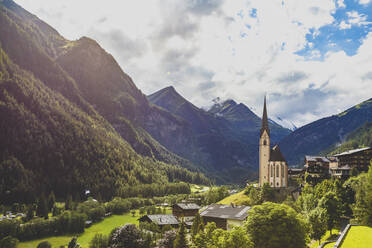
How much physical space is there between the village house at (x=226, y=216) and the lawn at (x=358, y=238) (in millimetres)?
33401

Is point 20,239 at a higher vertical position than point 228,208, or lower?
lower

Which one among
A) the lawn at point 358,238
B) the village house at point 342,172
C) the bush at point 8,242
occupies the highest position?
the village house at point 342,172

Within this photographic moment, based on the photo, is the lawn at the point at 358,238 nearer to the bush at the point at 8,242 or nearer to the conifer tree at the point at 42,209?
the bush at the point at 8,242

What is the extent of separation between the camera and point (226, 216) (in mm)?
91250

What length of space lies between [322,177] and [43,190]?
158 meters

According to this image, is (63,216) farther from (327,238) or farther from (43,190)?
(327,238)

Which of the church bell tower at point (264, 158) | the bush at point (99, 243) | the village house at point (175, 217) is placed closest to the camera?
the bush at point (99, 243)

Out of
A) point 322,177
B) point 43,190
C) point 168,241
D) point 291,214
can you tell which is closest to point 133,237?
point 168,241

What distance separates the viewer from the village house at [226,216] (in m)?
87.3

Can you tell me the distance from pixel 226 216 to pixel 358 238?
45.4 metres

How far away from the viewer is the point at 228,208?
3875 inches

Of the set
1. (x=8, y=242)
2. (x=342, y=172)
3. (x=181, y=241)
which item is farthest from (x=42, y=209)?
(x=342, y=172)

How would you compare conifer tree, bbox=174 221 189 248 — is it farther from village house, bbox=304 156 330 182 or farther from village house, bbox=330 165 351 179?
village house, bbox=330 165 351 179

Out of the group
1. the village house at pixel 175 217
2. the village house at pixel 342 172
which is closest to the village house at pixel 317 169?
the village house at pixel 342 172
